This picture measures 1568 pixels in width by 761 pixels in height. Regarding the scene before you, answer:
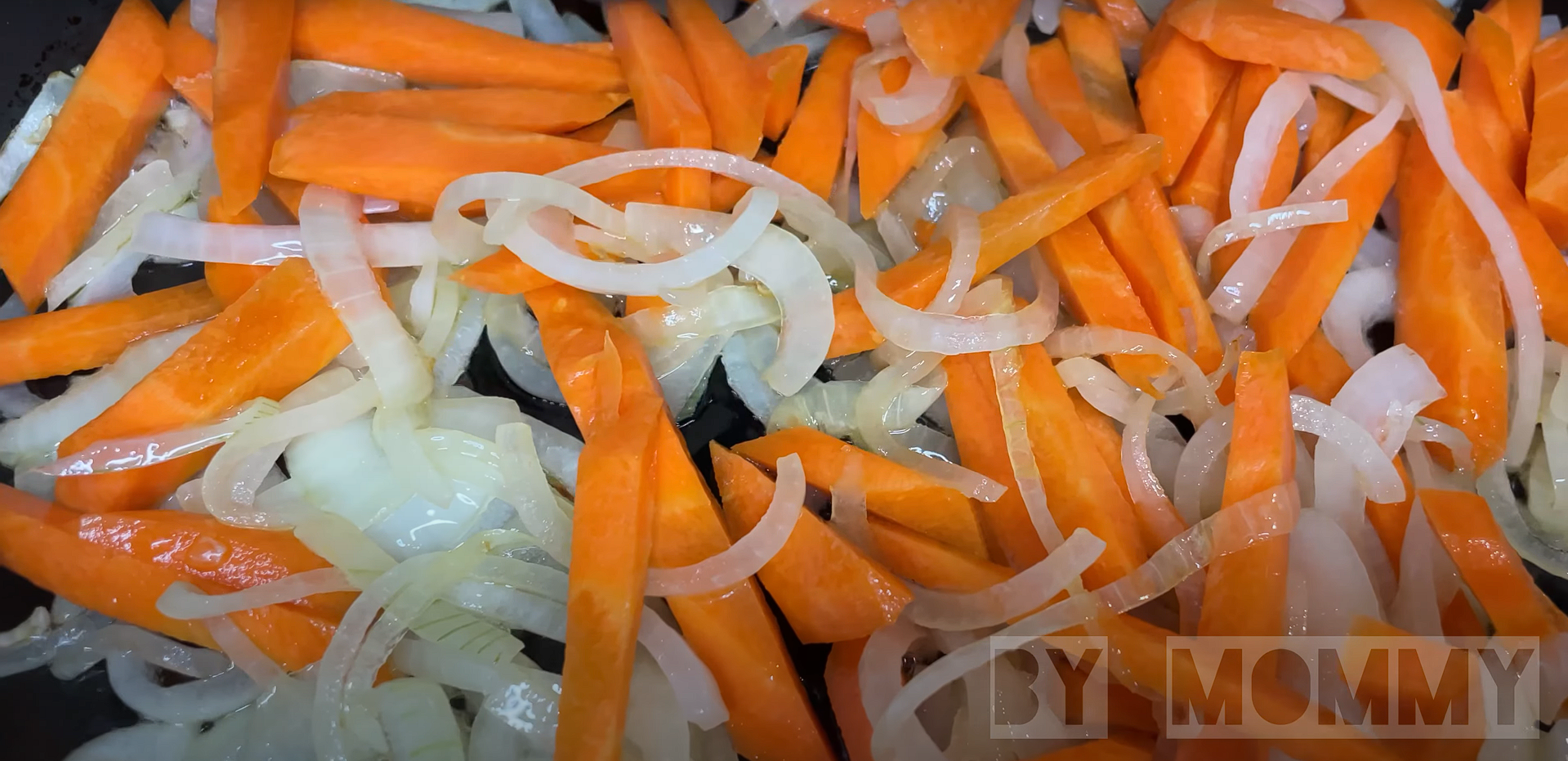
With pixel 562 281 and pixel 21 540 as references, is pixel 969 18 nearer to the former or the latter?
pixel 562 281

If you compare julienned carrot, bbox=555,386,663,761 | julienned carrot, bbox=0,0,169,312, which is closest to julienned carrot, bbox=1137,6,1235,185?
julienned carrot, bbox=555,386,663,761

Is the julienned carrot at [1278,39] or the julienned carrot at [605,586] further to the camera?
the julienned carrot at [1278,39]

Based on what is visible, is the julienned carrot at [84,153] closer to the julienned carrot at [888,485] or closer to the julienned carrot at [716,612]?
the julienned carrot at [716,612]

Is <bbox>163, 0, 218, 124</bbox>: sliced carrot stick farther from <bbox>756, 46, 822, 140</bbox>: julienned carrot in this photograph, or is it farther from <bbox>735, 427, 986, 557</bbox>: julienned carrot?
<bbox>735, 427, 986, 557</bbox>: julienned carrot

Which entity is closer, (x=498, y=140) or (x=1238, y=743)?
(x=1238, y=743)

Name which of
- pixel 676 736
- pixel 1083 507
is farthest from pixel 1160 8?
pixel 676 736

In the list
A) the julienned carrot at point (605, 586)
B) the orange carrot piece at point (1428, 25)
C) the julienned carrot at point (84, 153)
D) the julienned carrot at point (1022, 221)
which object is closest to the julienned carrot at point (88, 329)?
the julienned carrot at point (84, 153)
